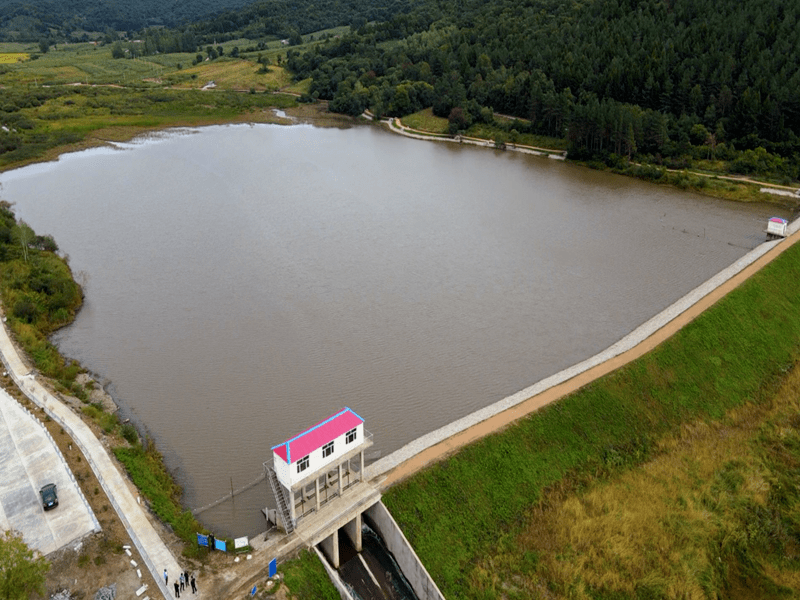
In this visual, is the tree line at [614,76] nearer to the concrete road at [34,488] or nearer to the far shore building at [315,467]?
→ the far shore building at [315,467]

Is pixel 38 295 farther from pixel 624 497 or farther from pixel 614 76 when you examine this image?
pixel 614 76

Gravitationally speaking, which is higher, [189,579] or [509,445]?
[189,579]

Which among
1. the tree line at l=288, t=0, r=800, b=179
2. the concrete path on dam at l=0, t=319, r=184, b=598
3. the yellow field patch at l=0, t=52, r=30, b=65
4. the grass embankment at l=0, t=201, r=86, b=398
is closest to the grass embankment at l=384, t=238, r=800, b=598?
the concrete path on dam at l=0, t=319, r=184, b=598

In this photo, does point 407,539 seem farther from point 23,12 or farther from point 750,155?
point 23,12

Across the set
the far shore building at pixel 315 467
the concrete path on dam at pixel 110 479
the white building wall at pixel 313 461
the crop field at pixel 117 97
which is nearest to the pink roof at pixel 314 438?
the far shore building at pixel 315 467

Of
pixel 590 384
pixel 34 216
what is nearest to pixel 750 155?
pixel 590 384

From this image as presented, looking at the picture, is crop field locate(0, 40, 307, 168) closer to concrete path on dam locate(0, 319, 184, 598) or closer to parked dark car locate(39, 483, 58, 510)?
concrete path on dam locate(0, 319, 184, 598)
